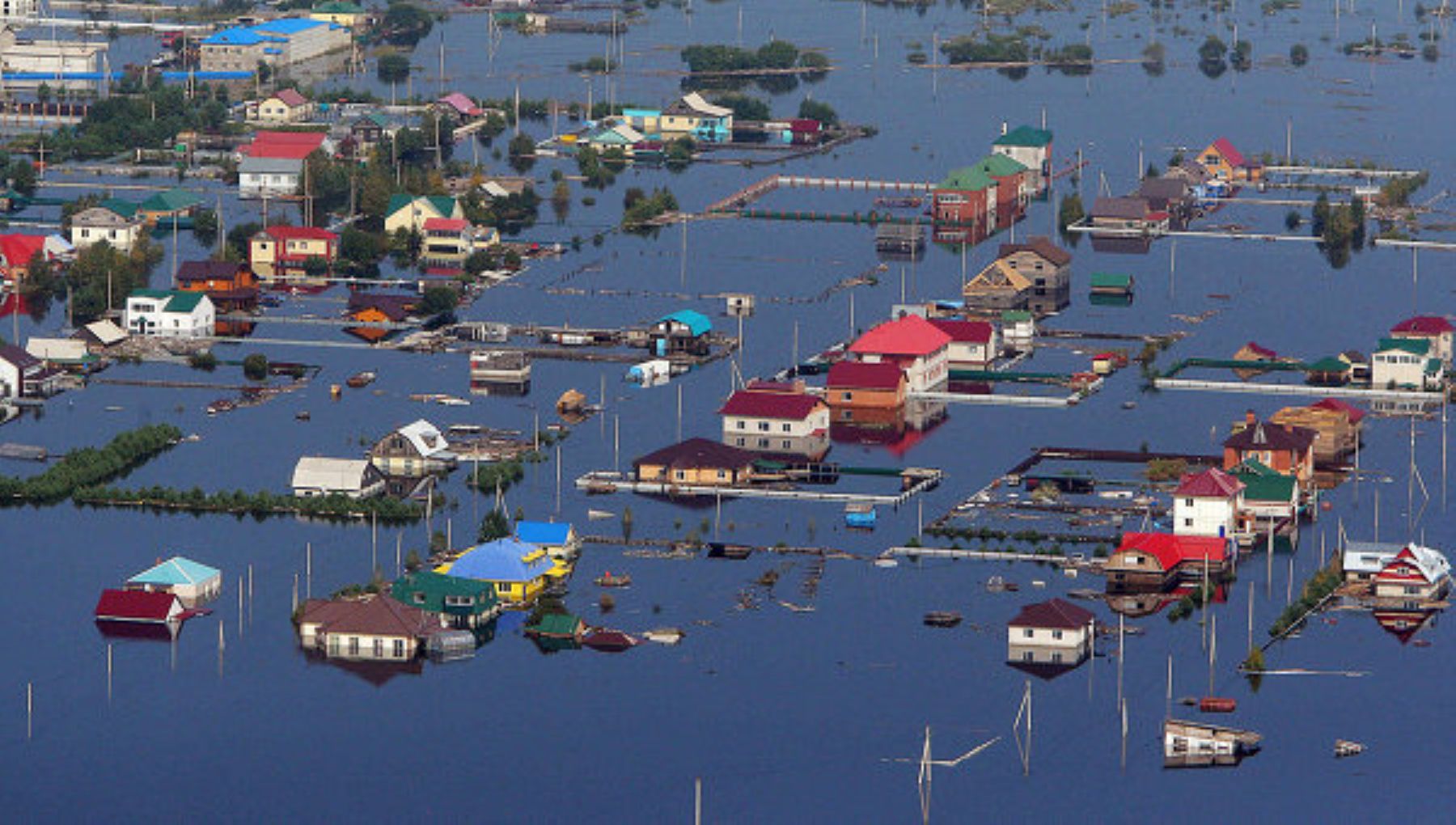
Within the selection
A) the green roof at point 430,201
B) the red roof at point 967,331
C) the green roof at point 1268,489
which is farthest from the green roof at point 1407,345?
the green roof at point 430,201

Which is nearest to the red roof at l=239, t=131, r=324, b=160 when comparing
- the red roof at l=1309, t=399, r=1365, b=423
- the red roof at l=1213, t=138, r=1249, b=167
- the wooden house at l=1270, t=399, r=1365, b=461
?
the red roof at l=1213, t=138, r=1249, b=167

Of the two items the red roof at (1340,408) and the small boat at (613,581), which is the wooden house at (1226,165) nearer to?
the red roof at (1340,408)

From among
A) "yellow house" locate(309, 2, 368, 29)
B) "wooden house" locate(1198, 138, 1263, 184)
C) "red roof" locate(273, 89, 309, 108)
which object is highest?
"yellow house" locate(309, 2, 368, 29)

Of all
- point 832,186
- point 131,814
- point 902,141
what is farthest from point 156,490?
point 902,141

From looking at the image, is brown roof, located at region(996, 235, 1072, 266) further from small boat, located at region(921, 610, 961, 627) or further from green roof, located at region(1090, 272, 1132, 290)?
small boat, located at region(921, 610, 961, 627)

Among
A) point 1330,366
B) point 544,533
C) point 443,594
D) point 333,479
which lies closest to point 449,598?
point 443,594

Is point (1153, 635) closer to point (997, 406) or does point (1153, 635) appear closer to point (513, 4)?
point (997, 406)
